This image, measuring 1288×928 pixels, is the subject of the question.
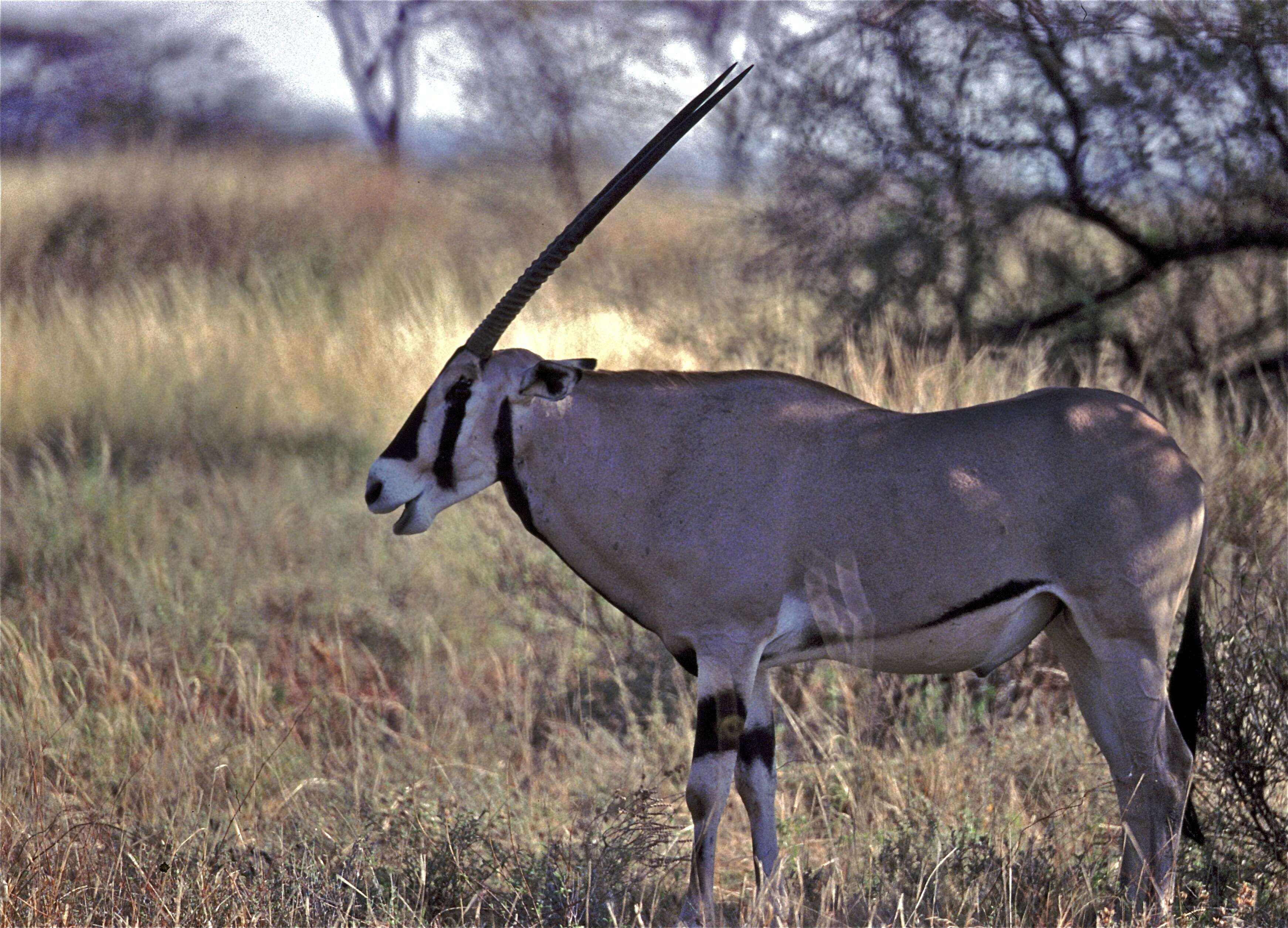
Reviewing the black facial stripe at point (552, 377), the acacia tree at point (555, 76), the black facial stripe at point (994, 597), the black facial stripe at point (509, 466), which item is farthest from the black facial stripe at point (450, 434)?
the acacia tree at point (555, 76)

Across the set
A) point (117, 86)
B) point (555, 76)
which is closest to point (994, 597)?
point (555, 76)

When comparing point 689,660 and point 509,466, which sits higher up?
point 509,466

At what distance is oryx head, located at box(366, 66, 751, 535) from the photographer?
3662mm

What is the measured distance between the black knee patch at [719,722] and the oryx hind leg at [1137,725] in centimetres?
94

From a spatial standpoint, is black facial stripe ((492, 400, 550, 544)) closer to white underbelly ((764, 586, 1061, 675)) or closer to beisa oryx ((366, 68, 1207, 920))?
beisa oryx ((366, 68, 1207, 920))

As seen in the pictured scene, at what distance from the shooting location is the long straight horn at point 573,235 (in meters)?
3.67

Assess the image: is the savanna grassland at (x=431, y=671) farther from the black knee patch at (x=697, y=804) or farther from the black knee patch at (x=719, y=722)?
the black knee patch at (x=719, y=722)

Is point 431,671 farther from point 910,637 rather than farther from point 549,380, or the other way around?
point 910,637

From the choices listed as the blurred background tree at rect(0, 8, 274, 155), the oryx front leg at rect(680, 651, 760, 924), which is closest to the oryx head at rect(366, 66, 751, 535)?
the oryx front leg at rect(680, 651, 760, 924)

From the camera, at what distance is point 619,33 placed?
43.5 feet

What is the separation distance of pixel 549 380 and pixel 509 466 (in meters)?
0.28

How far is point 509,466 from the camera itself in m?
3.78

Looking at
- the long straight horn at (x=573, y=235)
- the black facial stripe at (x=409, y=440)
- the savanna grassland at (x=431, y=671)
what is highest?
the long straight horn at (x=573, y=235)

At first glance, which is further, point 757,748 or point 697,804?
point 757,748
